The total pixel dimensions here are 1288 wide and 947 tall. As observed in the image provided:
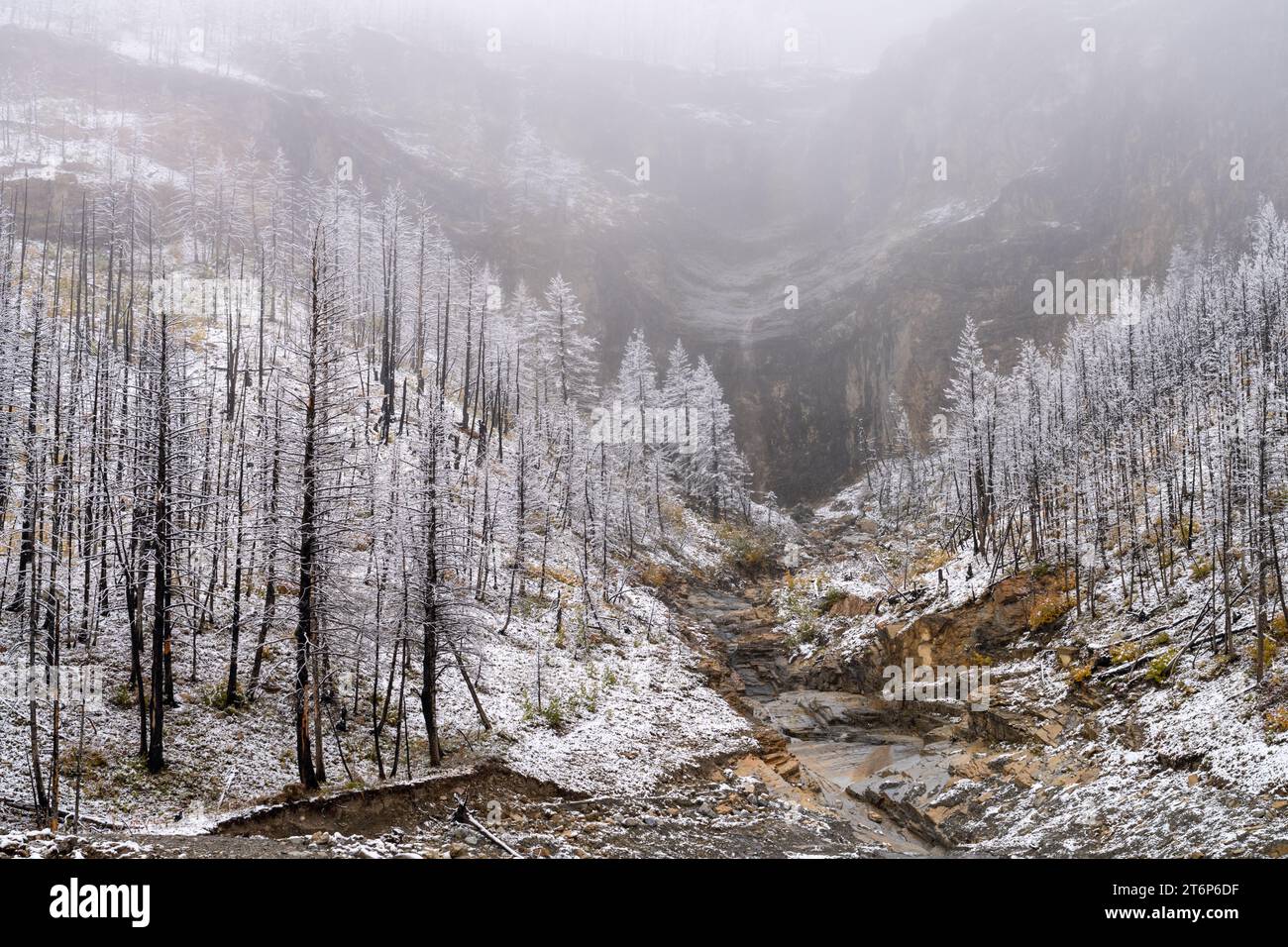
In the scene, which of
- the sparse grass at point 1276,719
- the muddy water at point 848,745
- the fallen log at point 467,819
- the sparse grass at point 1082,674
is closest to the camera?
the fallen log at point 467,819

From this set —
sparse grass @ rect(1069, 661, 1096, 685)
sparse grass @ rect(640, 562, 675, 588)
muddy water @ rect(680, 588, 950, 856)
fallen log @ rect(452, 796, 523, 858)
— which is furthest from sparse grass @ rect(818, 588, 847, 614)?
fallen log @ rect(452, 796, 523, 858)

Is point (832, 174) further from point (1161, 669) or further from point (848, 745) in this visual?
point (1161, 669)

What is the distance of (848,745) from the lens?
116 feet

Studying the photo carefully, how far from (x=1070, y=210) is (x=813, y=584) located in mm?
83321

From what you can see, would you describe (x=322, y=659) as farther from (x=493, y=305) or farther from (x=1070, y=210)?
(x=1070, y=210)

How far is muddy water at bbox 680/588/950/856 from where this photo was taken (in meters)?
26.5

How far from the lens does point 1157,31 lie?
11581 centimetres

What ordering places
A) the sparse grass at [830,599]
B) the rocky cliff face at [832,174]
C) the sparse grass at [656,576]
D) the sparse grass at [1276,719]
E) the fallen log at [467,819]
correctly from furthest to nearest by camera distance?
1. the rocky cliff face at [832,174]
2. the sparse grass at [656,576]
3. the sparse grass at [830,599]
4. the sparse grass at [1276,719]
5. the fallen log at [467,819]

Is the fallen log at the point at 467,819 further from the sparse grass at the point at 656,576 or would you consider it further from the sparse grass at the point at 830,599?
the sparse grass at the point at 830,599

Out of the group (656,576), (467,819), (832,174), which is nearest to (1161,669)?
(467,819)

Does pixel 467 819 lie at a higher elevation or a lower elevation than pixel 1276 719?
lower

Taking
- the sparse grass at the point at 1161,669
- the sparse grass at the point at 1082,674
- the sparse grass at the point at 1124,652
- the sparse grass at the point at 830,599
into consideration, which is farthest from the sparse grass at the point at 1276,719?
the sparse grass at the point at 830,599

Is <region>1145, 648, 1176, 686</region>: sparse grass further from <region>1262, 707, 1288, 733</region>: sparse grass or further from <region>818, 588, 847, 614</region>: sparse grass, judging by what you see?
<region>818, 588, 847, 614</region>: sparse grass

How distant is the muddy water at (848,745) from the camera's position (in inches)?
1044
